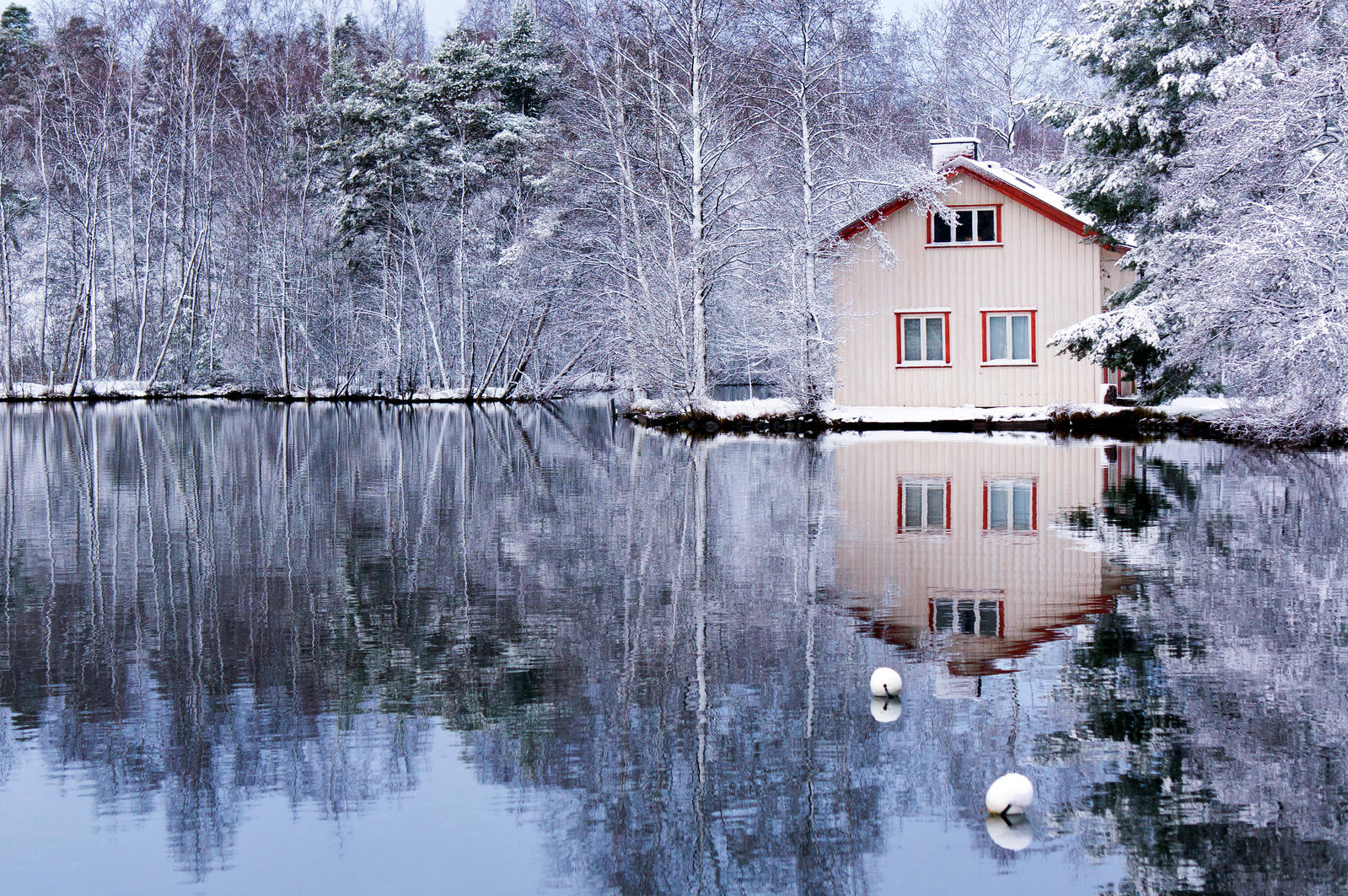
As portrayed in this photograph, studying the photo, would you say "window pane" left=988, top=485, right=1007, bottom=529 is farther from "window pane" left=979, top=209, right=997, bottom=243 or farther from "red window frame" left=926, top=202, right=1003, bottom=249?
"window pane" left=979, top=209, right=997, bottom=243

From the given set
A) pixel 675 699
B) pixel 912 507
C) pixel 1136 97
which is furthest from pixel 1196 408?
pixel 675 699

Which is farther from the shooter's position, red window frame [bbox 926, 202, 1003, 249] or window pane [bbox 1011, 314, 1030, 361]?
window pane [bbox 1011, 314, 1030, 361]

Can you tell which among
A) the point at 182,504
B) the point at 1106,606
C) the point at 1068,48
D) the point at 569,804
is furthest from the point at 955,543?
the point at 1068,48

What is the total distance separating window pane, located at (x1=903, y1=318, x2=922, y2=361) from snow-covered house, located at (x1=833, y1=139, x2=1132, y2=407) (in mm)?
21

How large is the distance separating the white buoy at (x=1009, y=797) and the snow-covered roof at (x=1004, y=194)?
2917 centimetres

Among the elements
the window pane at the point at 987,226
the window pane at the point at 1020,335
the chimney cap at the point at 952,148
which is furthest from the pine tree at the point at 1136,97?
the chimney cap at the point at 952,148

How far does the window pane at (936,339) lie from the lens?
115 feet

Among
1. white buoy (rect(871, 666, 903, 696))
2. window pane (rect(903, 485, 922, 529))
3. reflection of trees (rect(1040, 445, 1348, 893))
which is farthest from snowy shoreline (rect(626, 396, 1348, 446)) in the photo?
white buoy (rect(871, 666, 903, 696))

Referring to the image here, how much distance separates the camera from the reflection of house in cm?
873

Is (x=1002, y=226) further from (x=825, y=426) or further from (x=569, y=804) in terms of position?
(x=569, y=804)

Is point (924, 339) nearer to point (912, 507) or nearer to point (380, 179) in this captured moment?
point (912, 507)

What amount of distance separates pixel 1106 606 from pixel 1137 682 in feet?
7.32

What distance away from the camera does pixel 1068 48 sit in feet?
104

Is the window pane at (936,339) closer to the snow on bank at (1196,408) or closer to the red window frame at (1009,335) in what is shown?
the red window frame at (1009,335)
